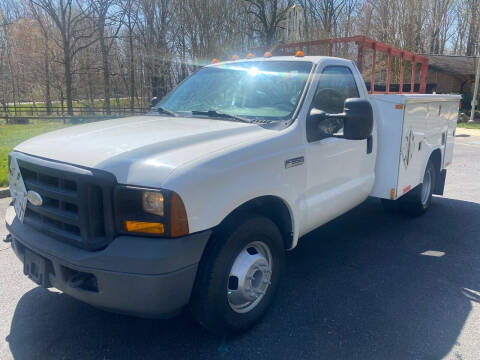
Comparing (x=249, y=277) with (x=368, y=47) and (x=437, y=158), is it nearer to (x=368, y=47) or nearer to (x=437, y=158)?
(x=368, y=47)

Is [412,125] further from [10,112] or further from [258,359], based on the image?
[10,112]

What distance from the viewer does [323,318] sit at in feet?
10.5

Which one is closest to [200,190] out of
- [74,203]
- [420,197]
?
[74,203]

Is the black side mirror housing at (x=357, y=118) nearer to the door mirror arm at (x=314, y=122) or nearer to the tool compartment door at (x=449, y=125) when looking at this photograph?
the door mirror arm at (x=314, y=122)

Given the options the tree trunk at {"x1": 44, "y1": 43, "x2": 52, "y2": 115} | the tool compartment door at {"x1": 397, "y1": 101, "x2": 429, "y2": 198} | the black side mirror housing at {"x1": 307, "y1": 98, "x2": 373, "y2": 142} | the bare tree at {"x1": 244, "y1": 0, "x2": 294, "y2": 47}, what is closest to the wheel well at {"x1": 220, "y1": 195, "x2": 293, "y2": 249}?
the black side mirror housing at {"x1": 307, "y1": 98, "x2": 373, "y2": 142}

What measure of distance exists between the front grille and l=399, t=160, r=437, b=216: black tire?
14.4 feet

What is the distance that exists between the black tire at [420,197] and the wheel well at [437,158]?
0.07 metres

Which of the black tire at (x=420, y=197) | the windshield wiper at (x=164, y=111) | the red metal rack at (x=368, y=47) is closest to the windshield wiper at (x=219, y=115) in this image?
the windshield wiper at (x=164, y=111)

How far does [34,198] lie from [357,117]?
7.57 ft

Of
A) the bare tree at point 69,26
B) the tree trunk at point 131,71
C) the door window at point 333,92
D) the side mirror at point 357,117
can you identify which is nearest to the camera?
the side mirror at point 357,117

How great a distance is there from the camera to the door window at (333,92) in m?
3.55

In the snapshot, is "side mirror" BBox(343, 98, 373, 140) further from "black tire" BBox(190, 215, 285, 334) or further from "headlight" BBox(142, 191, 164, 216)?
"headlight" BBox(142, 191, 164, 216)

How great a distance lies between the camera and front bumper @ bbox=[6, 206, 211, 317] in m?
2.25

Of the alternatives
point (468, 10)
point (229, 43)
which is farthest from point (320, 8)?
point (229, 43)
